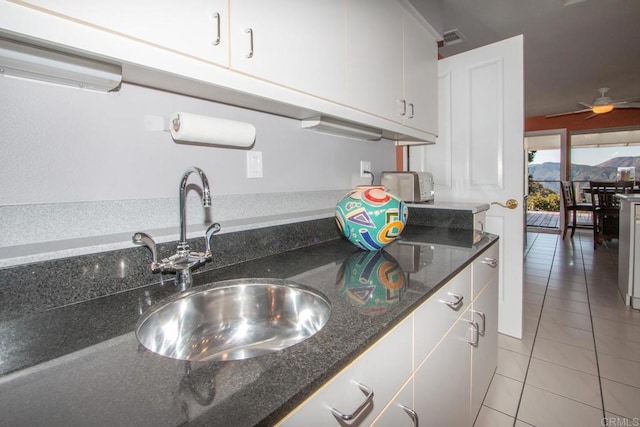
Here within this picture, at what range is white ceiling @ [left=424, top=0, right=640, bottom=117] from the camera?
2377mm

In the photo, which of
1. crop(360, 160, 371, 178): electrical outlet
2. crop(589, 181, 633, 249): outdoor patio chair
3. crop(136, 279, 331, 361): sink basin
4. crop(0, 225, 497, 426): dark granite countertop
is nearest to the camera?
crop(0, 225, 497, 426): dark granite countertop

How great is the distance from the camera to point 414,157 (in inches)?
90.9

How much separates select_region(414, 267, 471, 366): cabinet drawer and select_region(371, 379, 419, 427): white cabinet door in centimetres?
8

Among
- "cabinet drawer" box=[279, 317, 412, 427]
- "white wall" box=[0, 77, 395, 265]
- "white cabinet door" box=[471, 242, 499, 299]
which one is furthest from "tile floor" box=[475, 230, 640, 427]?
"white wall" box=[0, 77, 395, 265]

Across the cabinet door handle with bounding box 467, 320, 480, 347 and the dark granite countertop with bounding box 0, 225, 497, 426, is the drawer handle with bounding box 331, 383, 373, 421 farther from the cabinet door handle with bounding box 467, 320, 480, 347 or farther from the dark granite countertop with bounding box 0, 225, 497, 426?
the cabinet door handle with bounding box 467, 320, 480, 347

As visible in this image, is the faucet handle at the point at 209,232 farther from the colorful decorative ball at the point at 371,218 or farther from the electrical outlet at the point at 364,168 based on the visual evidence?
the electrical outlet at the point at 364,168

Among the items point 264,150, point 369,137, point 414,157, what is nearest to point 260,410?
point 264,150

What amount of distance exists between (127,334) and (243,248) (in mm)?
507

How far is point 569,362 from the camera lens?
180 centimetres

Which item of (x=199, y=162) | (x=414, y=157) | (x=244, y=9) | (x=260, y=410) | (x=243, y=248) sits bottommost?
(x=260, y=410)

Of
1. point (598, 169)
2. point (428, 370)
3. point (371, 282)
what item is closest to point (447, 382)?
point (428, 370)

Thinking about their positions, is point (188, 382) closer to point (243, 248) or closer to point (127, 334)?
point (127, 334)

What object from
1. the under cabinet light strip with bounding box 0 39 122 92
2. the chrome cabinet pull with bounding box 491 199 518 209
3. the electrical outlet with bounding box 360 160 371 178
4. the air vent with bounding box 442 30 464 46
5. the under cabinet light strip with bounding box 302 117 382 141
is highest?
the air vent with bounding box 442 30 464 46

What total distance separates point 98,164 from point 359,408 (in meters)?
0.86
